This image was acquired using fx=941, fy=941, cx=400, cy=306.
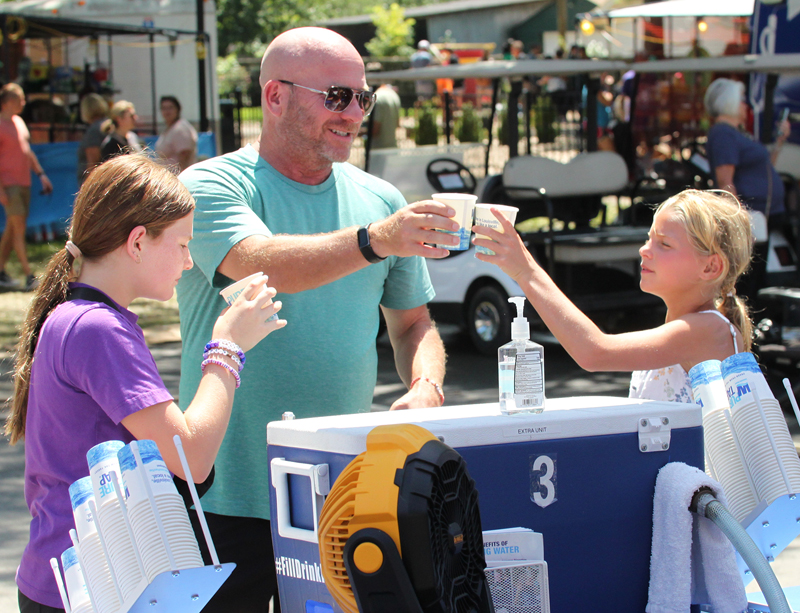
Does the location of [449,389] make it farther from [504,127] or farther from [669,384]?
[669,384]

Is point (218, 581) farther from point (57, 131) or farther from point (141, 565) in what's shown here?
point (57, 131)

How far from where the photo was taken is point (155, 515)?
1571mm

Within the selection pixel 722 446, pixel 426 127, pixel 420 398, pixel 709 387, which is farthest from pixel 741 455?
pixel 426 127

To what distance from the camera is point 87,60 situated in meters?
18.9

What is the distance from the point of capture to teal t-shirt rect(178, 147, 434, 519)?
2.55 meters

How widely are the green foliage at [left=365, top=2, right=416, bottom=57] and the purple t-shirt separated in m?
44.5

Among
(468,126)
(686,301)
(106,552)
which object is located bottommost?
(106,552)

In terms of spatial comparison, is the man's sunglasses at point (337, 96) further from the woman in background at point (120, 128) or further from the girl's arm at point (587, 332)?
the woman in background at point (120, 128)

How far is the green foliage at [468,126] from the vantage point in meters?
11.9

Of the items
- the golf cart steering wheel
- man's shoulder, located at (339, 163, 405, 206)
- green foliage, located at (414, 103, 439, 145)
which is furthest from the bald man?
green foliage, located at (414, 103, 439, 145)

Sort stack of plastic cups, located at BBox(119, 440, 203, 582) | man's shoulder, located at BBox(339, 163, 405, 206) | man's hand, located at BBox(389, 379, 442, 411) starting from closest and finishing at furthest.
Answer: stack of plastic cups, located at BBox(119, 440, 203, 582), man's hand, located at BBox(389, 379, 442, 411), man's shoulder, located at BBox(339, 163, 405, 206)

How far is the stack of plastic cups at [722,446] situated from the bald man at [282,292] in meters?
0.77

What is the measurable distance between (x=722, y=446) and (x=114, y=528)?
123cm

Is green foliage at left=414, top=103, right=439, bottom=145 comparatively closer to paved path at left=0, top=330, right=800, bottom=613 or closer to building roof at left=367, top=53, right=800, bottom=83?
building roof at left=367, top=53, right=800, bottom=83
